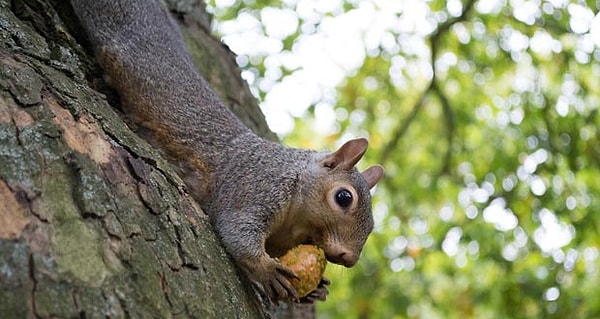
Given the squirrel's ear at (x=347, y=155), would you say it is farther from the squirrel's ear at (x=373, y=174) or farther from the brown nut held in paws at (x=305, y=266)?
the brown nut held in paws at (x=305, y=266)

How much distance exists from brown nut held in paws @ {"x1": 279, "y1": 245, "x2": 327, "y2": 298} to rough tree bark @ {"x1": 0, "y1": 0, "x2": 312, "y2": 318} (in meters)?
0.28

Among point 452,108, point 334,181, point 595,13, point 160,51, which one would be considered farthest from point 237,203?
point 452,108

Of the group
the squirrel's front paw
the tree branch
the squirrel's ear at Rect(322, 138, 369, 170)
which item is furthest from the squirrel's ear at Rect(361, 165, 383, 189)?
the tree branch

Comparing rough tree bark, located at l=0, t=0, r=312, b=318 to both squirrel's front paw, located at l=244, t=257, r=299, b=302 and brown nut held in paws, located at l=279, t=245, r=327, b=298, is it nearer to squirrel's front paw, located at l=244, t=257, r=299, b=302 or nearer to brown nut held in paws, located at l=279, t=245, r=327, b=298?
squirrel's front paw, located at l=244, t=257, r=299, b=302

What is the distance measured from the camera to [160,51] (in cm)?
324

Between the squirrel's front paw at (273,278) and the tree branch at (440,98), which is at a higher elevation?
the squirrel's front paw at (273,278)

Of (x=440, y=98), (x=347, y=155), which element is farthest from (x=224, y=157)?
(x=440, y=98)

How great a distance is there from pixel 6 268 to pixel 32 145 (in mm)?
360

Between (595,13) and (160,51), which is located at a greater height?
(160,51)

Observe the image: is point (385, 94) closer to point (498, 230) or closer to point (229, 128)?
point (498, 230)

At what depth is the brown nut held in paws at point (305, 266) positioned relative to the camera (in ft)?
8.83

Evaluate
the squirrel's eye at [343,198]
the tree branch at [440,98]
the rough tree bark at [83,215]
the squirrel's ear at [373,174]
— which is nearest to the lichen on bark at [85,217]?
the rough tree bark at [83,215]

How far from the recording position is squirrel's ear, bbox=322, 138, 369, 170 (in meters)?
3.10

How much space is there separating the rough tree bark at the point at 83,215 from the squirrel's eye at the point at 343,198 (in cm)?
69
